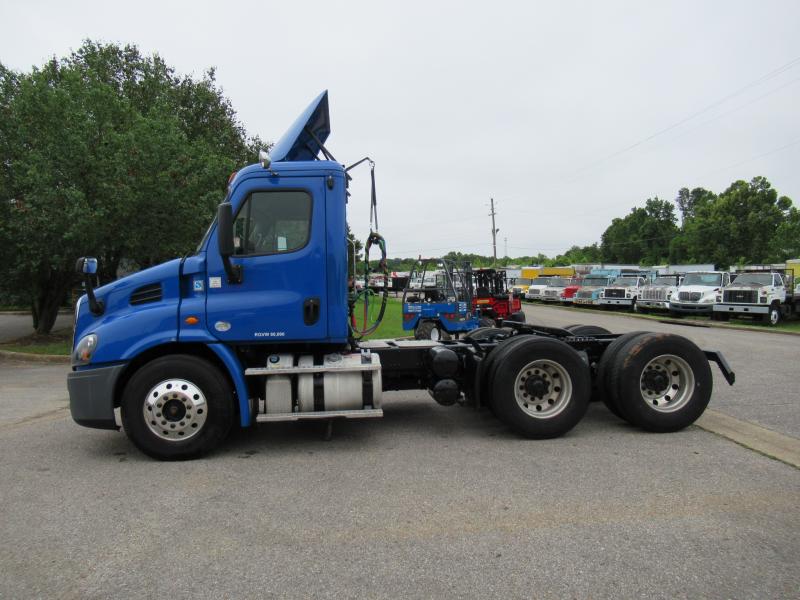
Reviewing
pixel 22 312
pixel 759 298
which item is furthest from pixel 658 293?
pixel 22 312

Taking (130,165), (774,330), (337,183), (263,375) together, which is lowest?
(774,330)

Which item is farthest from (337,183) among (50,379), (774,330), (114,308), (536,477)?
(774,330)

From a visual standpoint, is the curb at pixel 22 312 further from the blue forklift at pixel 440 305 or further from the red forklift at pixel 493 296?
the blue forklift at pixel 440 305

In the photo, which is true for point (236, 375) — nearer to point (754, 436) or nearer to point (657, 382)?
point (657, 382)

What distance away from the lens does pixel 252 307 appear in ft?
17.5

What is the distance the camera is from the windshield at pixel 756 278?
21.3 m

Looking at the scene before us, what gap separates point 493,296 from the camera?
19938 millimetres

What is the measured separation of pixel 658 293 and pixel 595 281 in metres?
6.63

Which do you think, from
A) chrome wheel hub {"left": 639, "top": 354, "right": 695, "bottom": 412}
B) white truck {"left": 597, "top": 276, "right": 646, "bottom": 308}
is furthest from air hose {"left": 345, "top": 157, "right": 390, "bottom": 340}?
white truck {"left": 597, "top": 276, "right": 646, "bottom": 308}

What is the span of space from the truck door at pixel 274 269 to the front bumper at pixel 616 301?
26.3m

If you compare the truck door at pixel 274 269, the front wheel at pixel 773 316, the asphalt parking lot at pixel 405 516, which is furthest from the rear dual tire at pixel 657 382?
the front wheel at pixel 773 316

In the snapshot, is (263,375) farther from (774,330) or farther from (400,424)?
(774,330)

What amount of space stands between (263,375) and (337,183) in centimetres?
210

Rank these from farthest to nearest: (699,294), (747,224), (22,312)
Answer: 1. (747,224)
2. (22,312)
3. (699,294)
